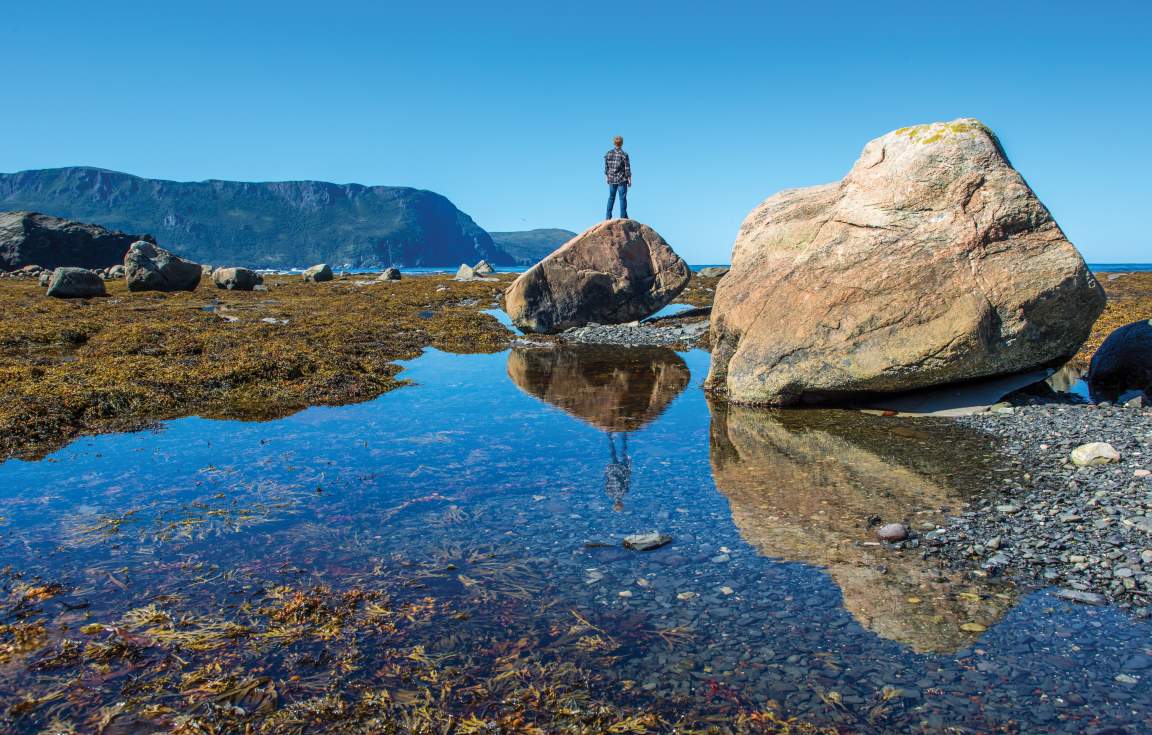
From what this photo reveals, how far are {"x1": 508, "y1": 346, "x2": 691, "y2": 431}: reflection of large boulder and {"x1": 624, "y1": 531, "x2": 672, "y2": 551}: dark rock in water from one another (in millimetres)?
5408

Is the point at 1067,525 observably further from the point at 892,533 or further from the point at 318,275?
the point at 318,275

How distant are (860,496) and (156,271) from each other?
143 ft

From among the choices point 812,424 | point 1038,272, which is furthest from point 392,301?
point 1038,272

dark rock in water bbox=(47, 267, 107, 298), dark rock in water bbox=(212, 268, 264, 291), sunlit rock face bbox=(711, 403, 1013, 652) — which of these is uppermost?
dark rock in water bbox=(212, 268, 264, 291)

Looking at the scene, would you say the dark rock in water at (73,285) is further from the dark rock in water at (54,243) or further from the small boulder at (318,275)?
the dark rock in water at (54,243)

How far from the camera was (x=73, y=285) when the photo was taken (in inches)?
1358

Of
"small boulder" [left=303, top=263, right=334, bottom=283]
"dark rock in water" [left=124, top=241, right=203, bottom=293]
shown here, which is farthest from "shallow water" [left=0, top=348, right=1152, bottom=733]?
"small boulder" [left=303, top=263, right=334, bottom=283]

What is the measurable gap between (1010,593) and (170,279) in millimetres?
46098

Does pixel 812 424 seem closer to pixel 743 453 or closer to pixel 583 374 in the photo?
pixel 743 453

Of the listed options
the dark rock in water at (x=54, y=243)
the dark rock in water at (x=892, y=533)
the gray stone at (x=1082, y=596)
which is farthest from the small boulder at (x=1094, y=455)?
the dark rock in water at (x=54, y=243)

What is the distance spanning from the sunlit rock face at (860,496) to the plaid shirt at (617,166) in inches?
650

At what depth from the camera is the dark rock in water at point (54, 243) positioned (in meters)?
59.8

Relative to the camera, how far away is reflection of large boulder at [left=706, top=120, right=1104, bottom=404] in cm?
1234

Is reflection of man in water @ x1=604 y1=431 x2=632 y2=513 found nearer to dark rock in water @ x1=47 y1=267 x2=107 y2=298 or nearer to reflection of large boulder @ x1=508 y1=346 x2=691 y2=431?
reflection of large boulder @ x1=508 y1=346 x2=691 y2=431
